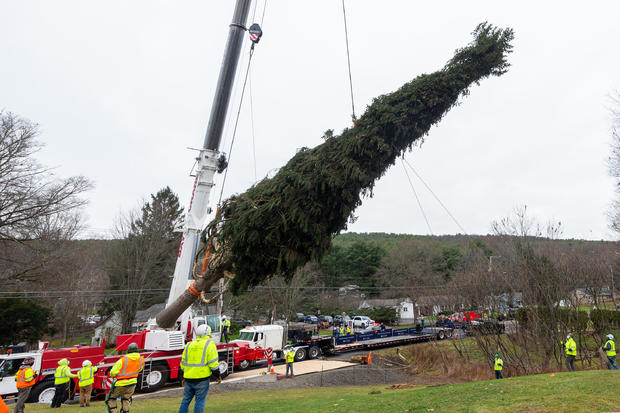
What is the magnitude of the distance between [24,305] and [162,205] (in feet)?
59.9

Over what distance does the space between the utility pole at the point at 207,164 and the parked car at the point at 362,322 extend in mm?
34592

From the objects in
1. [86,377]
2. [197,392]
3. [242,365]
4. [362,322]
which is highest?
[197,392]

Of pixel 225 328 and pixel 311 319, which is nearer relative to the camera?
pixel 225 328

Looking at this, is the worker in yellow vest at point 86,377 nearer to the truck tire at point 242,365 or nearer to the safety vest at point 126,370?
the safety vest at point 126,370

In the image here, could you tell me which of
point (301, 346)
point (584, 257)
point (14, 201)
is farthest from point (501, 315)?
point (14, 201)

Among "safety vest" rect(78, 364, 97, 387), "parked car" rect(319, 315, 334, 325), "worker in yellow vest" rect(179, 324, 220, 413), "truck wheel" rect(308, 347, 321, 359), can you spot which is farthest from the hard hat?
"parked car" rect(319, 315, 334, 325)

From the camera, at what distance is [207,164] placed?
13.2 metres

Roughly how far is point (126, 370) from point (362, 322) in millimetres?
→ 40504

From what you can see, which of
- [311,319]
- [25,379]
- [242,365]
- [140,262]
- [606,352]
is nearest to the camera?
[25,379]

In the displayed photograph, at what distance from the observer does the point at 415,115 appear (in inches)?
286

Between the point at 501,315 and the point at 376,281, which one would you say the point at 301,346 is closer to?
the point at 501,315

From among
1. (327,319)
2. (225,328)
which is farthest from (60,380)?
(327,319)

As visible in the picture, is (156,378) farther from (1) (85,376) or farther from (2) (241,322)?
(2) (241,322)

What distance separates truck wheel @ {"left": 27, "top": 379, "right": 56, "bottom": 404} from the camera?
12.5 meters
